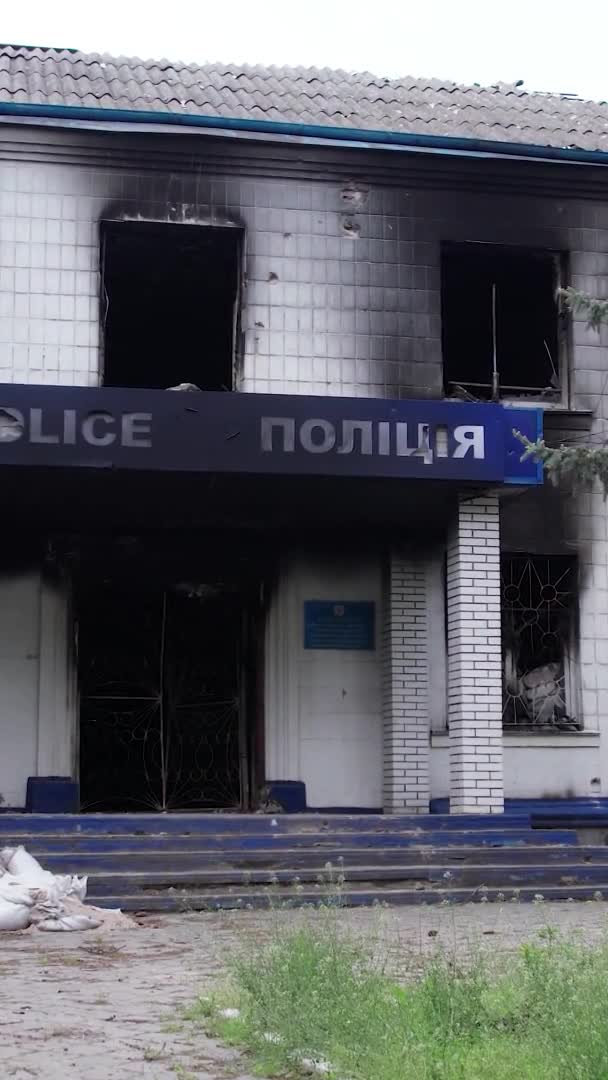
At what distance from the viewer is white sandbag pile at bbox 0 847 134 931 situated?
9.41 m

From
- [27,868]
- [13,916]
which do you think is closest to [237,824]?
[27,868]

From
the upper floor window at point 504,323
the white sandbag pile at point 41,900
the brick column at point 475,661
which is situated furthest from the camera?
the upper floor window at point 504,323

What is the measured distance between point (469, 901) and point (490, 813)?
1669 mm

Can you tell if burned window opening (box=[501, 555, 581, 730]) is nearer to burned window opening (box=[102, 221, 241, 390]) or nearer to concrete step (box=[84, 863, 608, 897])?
concrete step (box=[84, 863, 608, 897])

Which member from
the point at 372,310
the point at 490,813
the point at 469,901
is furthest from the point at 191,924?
the point at 372,310

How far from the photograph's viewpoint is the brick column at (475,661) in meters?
12.7

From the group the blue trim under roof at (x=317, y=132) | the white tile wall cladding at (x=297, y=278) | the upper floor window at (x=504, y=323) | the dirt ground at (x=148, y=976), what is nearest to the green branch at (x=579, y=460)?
the dirt ground at (x=148, y=976)

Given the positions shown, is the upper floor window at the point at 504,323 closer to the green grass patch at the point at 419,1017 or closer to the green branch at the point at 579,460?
the green branch at the point at 579,460

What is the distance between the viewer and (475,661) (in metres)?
12.8

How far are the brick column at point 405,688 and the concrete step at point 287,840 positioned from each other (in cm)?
166

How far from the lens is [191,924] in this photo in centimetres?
975

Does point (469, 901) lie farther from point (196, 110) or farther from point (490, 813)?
point (196, 110)

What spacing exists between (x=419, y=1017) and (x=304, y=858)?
6.07 meters

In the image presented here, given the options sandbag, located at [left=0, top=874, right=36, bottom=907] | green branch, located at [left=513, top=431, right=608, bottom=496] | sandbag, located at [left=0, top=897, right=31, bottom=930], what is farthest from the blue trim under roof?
sandbag, located at [left=0, top=897, right=31, bottom=930]
